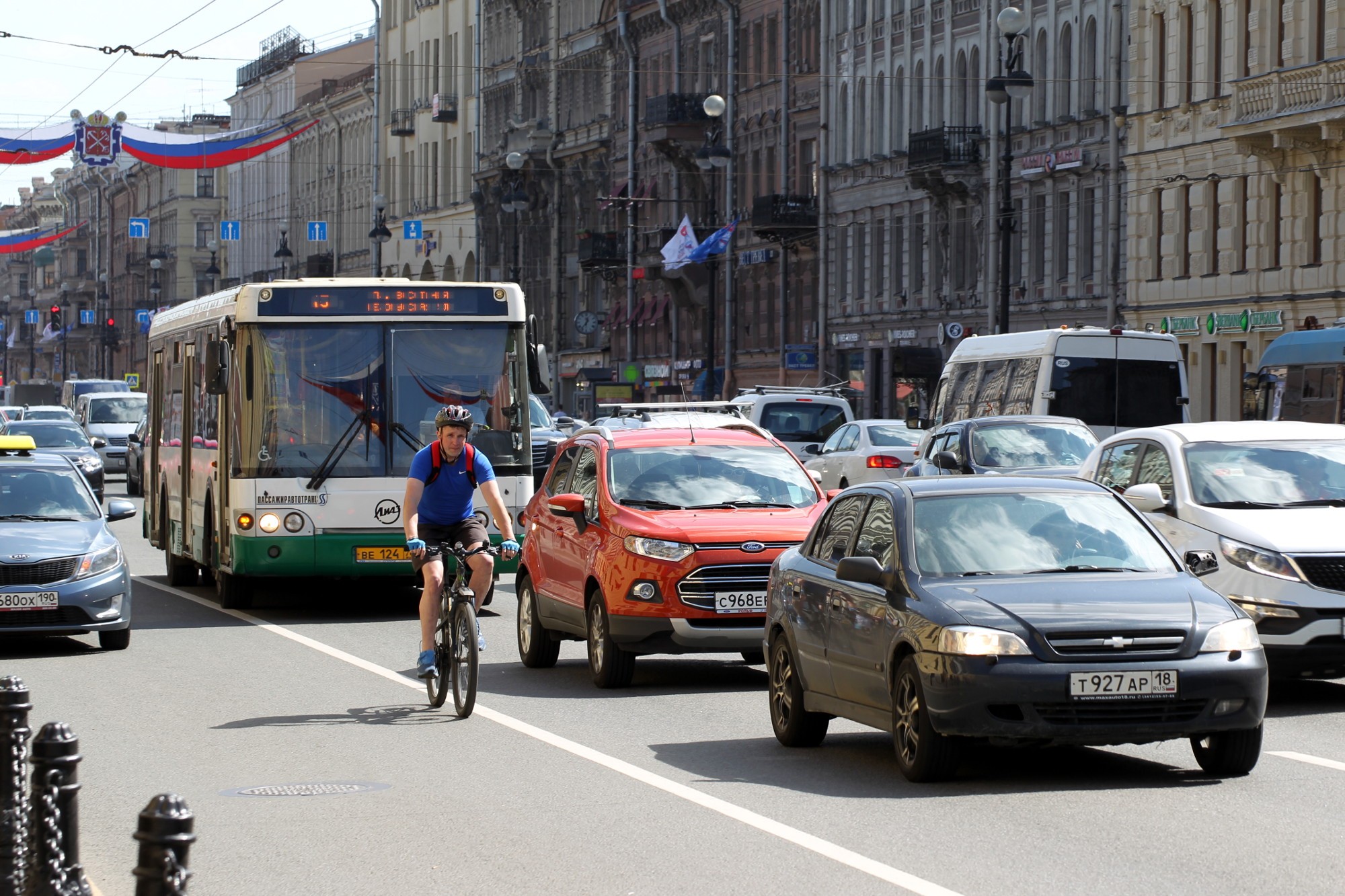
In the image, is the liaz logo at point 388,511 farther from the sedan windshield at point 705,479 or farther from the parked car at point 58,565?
the sedan windshield at point 705,479

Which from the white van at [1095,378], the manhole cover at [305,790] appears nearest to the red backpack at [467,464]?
the manhole cover at [305,790]

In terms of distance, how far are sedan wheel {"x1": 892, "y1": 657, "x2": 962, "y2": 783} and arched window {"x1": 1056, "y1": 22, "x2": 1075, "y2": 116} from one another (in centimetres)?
4498

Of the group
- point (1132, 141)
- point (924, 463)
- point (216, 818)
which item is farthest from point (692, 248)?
point (216, 818)

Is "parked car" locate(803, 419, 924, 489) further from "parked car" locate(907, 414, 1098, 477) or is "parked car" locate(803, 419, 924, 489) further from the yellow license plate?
the yellow license plate

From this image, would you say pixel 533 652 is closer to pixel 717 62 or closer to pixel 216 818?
pixel 216 818

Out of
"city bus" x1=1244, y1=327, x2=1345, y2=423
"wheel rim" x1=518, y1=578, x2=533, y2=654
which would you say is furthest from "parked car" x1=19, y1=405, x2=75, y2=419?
"wheel rim" x1=518, y1=578, x2=533, y2=654

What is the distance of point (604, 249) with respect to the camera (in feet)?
265

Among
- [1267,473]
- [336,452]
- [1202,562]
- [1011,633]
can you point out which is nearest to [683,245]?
[336,452]

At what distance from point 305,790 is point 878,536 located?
2848 mm

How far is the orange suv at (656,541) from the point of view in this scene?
14.6 m

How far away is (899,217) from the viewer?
62.8 m

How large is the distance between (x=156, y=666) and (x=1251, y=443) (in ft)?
24.1

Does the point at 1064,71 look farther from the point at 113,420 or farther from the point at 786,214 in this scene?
the point at 113,420

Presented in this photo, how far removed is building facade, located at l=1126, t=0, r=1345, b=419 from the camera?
4566cm
